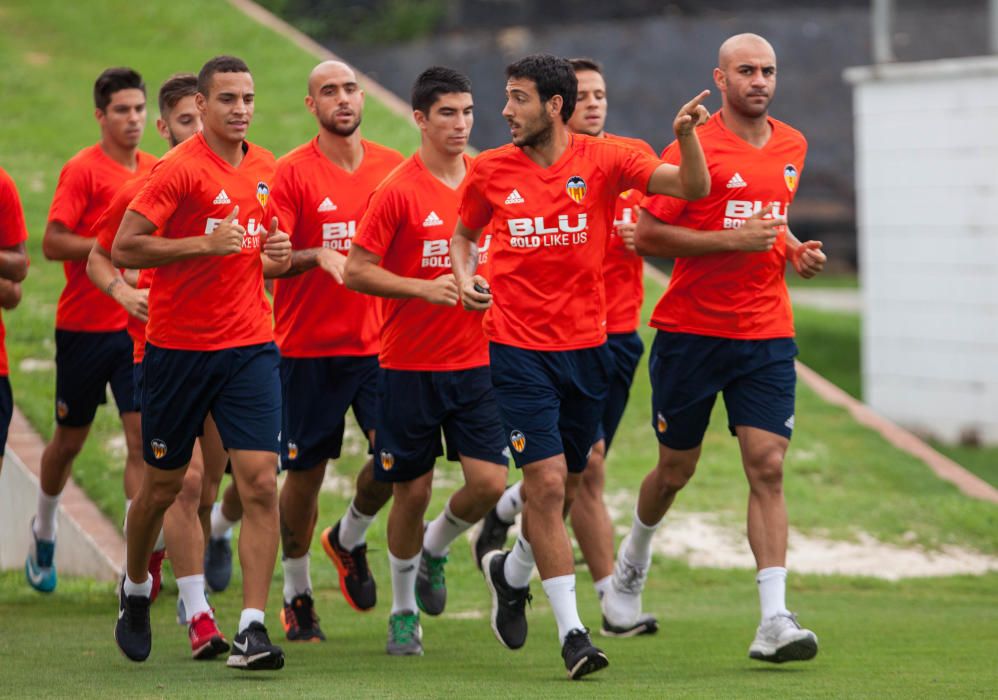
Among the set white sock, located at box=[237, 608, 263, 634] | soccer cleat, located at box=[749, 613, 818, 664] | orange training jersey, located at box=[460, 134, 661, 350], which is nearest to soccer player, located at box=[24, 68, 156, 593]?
white sock, located at box=[237, 608, 263, 634]

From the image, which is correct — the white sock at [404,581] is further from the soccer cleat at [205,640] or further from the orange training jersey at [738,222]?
the orange training jersey at [738,222]

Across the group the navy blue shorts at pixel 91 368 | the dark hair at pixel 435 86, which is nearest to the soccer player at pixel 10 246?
the navy blue shorts at pixel 91 368

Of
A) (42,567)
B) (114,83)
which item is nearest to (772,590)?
(42,567)

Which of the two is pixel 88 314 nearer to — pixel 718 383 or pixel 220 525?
pixel 220 525

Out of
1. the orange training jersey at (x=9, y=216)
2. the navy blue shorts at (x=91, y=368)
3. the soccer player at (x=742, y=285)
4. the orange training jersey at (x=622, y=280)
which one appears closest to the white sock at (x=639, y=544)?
the soccer player at (x=742, y=285)

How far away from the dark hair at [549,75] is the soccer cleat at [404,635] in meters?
2.48

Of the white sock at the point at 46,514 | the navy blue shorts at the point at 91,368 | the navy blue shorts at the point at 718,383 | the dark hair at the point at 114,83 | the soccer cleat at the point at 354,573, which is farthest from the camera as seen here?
the white sock at the point at 46,514

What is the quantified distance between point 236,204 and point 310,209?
1.10m

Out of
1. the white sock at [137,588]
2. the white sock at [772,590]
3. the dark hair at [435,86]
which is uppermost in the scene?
the dark hair at [435,86]

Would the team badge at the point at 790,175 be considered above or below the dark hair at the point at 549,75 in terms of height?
below

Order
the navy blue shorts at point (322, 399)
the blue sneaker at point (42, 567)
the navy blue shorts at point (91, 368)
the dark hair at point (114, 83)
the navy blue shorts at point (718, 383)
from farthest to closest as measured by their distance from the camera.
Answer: the blue sneaker at point (42, 567)
the navy blue shorts at point (91, 368)
the dark hair at point (114, 83)
the navy blue shorts at point (322, 399)
the navy blue shorts at point (718, 383)

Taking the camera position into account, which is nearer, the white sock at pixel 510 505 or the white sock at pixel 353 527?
the white sock at pixel 353 527

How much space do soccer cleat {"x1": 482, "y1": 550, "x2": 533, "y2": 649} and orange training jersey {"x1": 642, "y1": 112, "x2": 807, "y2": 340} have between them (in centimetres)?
141

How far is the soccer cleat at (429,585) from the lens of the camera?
835 centimetres
